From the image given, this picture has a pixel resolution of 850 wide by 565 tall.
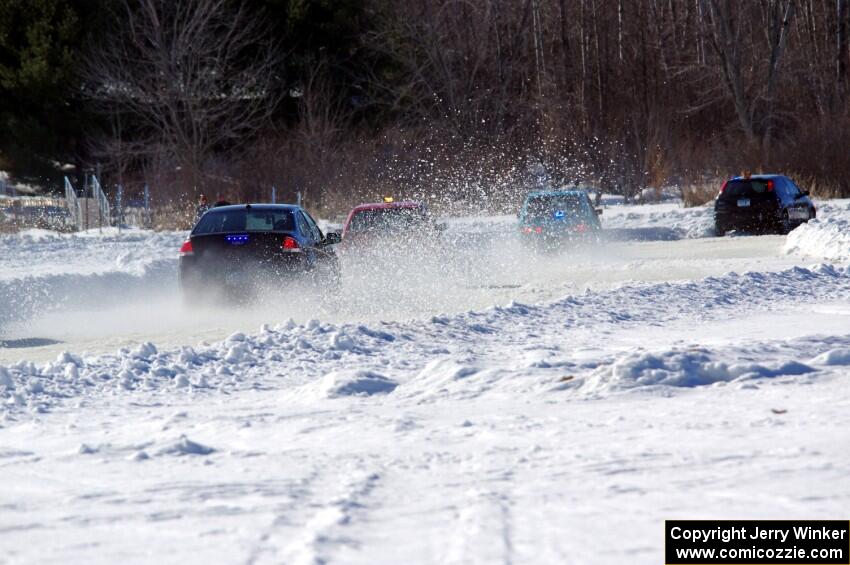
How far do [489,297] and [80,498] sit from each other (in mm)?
Answer: 11990

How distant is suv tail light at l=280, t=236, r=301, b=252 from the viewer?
15031 mm

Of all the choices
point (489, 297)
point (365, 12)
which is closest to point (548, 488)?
point (489, 297)

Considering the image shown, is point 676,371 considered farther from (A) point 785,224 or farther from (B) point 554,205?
(A) point 785,224

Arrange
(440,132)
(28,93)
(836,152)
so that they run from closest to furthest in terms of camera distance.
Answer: (836,152) < (28,93) < (440,132)

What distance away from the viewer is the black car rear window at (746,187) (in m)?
30.3

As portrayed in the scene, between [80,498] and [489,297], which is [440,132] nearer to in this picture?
[489,297]

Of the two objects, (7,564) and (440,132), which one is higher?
(440,132)

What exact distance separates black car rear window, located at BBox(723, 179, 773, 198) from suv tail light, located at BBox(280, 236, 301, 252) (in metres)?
17.9

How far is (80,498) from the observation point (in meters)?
6.34

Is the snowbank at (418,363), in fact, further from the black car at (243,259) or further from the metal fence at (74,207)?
the metal fence at (74,207)

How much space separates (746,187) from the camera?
1200 inches

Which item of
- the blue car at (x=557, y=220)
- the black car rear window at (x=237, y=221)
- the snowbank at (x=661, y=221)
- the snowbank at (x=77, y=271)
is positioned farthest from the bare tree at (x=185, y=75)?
the black car rear window at (x=237, y=221)

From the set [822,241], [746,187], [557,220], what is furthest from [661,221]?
[557,220]

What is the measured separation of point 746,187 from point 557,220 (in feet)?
27.3
